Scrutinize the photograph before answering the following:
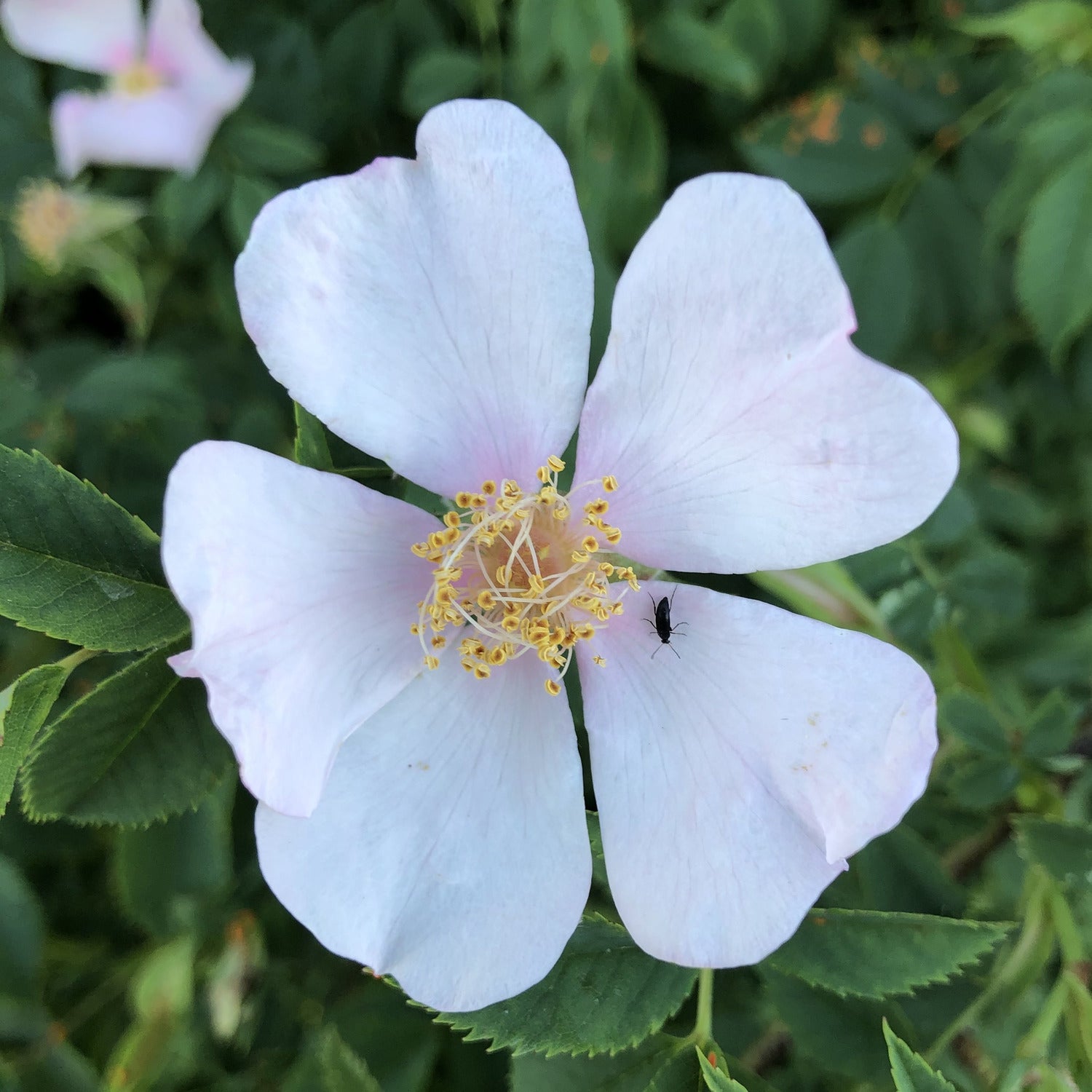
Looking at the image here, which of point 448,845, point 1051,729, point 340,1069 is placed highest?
point 448,845

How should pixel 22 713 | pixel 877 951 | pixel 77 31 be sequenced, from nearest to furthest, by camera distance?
pixel 22 713
pixel 877 951
pixel 77 31

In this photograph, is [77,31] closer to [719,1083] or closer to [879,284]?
[879,284]

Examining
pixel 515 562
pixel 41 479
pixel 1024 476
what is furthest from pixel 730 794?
pixel 1024 476

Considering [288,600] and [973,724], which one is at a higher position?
[288,600]

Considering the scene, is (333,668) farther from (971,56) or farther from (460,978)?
(971,56)

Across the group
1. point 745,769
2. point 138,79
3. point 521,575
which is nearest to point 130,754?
point 521,575

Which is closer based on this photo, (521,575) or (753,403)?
(753,403)

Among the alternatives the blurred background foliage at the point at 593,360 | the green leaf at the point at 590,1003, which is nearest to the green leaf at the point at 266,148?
the blurred background foliage at the point at 593,360
